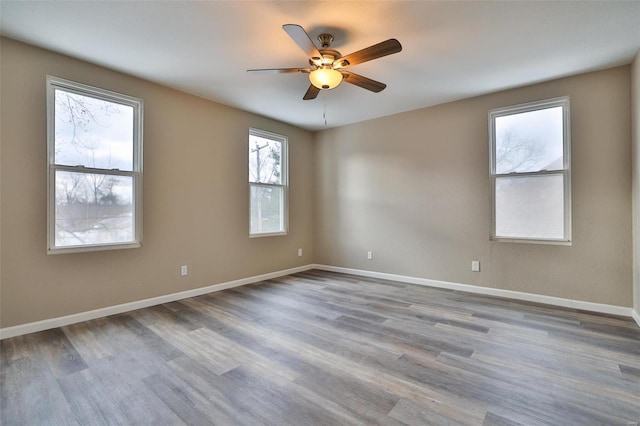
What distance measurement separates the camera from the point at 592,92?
3256 mm

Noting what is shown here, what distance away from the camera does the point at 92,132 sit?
3096 millimetres

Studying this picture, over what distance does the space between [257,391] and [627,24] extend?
157 inches

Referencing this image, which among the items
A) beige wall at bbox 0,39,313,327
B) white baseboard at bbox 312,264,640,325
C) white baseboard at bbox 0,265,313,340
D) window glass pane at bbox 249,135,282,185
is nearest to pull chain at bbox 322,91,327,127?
beige wall at bbox 0,39,313,327

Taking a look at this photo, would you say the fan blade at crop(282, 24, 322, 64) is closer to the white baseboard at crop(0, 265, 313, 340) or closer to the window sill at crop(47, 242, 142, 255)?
the window sill at crop(47, 242, 142, 255)

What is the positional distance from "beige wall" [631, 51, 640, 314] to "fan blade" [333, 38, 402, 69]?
260cm

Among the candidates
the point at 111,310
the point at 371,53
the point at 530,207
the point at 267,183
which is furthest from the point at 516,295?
the point at 111,310

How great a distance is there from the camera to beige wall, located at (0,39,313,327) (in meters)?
2.64

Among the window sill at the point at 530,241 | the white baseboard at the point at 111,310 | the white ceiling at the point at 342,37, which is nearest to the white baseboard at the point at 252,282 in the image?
the white baseboard at the point at 111,310

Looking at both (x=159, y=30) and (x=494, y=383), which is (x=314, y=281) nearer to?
(x=494, y=383)

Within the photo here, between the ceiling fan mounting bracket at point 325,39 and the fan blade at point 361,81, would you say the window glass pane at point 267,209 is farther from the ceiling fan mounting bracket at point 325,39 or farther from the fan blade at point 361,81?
the ceiling fan mounting bracket at point 325,39

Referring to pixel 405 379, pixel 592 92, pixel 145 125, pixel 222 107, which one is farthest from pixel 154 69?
pixel 592 92

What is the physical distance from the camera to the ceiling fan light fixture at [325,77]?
2521mm

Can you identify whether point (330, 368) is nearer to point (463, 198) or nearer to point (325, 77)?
point (325, 77)

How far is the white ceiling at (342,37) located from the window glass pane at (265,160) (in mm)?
1242
